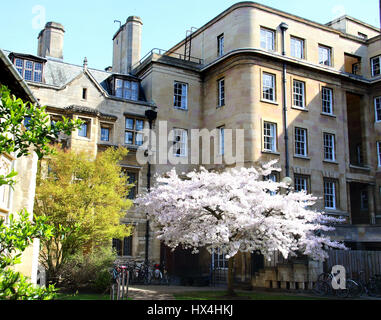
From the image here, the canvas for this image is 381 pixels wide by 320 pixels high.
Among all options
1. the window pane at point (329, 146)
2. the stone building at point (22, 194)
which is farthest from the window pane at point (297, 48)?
the stone building at point (22, 194)

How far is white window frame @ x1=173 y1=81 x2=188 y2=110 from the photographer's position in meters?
34.4

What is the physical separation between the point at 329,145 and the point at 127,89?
51.1ft

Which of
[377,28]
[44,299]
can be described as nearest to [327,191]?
[377,28]

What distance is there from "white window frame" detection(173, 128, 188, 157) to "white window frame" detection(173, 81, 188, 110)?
1.87 meters

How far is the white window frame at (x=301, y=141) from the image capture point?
32.7m

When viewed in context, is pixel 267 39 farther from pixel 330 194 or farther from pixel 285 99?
pixel 330 194

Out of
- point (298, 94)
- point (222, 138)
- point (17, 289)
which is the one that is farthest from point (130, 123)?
point (17, 289)

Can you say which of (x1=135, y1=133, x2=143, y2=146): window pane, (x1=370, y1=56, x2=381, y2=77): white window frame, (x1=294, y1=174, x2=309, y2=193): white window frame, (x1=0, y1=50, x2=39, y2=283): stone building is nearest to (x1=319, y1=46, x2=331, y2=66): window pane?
(x1=370, y1=56, x2=381, y2=77): white window frame

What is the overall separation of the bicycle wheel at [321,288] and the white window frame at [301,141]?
11880 millimetres

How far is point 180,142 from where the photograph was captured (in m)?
33.5

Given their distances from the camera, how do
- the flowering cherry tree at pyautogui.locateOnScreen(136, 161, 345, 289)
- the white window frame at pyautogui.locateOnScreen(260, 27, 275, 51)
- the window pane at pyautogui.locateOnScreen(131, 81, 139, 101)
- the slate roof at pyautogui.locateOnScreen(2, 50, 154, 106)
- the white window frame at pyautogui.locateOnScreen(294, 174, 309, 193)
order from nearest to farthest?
the flowering cherry tree at pyautogui.locateOnScreen(136, 161, 345, 289)
the slate roof at pyautogui.locateOnScreen(2, 50, 154, 106)
the white window frame at pyautogui.locateOnScreen(294, 174, 309, 193)
the white window frame at pyautogui.locateOnScreen(260, 27, 275, 51)
the window pane at pyautogui.locateOnScreen(131, 81, 139, 101)

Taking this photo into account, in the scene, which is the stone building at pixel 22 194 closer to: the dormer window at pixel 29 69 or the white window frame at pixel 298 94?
the dormer window at pixel 29 69

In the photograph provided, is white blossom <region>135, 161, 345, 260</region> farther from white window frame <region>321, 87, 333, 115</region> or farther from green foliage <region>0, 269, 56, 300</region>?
white window frame <region>321, 87, 333, 115</region>

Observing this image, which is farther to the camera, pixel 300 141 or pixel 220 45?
pixel 220 45
